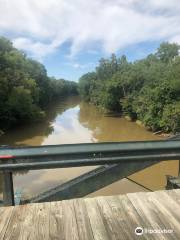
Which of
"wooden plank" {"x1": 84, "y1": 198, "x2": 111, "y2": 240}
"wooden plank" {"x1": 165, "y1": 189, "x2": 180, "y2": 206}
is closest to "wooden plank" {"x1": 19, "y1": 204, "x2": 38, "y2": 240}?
"wooden plank" {"x1": 84, "y1": 198, "x2": 111, "y2": 240}

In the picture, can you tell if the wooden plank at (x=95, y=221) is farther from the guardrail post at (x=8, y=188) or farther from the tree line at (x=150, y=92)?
the tree line at (x=150, y=92)

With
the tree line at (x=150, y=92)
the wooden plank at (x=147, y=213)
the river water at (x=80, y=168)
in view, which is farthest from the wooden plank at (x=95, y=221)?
the tree line at (x=150, y=92)

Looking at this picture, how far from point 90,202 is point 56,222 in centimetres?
44

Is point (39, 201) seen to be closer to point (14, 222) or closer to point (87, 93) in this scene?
point (14, 222)

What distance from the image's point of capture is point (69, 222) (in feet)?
7.64

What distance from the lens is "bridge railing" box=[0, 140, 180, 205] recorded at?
259 cm

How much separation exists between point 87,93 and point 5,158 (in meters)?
70.1

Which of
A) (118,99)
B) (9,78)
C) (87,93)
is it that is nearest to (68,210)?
(9,78)

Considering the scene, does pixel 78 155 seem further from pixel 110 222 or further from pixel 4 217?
pixel 4 217

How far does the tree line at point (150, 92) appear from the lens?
82.1ft

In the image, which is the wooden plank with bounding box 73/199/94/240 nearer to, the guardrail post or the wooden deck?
the wooden deck

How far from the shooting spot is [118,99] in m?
39.4

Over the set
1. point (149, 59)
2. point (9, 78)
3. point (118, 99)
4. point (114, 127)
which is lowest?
point (114, 127)

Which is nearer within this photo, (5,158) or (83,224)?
(83,224)
